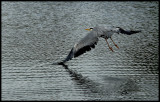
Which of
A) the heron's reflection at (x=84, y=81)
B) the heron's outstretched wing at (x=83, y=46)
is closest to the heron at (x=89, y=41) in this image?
the heron's outstretched wing at (x=83, y=46)

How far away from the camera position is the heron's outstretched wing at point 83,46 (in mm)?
17359

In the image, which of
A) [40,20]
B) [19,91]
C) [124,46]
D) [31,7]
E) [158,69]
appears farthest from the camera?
[31,7]

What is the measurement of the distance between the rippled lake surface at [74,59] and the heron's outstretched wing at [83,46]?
1.00 m

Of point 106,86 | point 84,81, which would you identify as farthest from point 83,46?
point 106,86

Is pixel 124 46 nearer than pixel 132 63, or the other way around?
pixel 132 63

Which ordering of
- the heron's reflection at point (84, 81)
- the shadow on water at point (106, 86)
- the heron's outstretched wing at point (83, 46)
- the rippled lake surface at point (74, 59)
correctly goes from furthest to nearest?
1. the heron's outstretched wing at point (83, 46)
2. the heron's reflection at point (84, 81)
3. the rippled lake surface at point (74, 59)
4. the shadow on water at point (106, 86)

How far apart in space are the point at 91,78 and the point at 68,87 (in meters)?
1.42

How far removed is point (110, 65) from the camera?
19.0 metres

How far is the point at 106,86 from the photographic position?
1639 cm

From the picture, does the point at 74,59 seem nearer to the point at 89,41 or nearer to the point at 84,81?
the point at 89,41

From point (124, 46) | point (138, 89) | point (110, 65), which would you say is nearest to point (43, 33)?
point (124, 46)

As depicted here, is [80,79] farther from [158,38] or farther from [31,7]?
[31,7]

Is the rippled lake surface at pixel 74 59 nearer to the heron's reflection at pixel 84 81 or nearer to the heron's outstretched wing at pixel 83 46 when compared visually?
the heron's reflection at pixel 84 81

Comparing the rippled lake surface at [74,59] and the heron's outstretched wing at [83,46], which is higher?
the heron's outstretched wing at [83,46]
